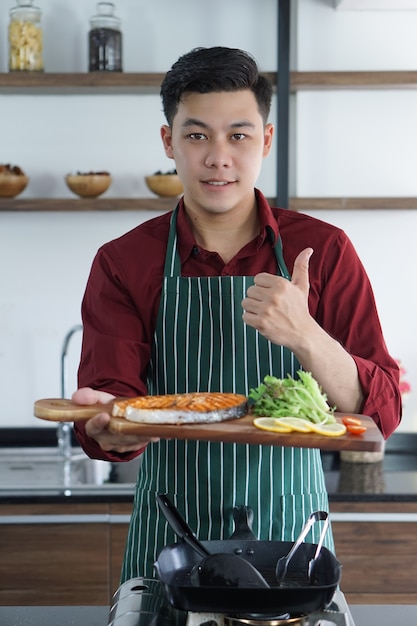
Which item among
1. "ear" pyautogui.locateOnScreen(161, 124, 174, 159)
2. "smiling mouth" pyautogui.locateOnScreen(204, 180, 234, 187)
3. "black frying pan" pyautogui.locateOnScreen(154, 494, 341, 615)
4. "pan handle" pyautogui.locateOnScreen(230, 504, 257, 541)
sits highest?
"ear" pyautogui.locateOnScreen(161, 124, 174, 159)

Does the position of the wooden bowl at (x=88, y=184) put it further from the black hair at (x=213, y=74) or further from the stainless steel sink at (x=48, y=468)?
the black hair at (x=213, y=74)

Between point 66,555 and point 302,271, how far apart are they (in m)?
1.55

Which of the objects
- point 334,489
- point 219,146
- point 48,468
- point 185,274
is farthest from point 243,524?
point 48,468

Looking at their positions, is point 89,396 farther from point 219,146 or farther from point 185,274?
point 219,146

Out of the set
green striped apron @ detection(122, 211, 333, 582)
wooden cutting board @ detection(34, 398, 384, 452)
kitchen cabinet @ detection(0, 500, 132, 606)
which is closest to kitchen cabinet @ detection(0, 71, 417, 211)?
kitchen cabinet @ detection(0, 500, 132, 606)

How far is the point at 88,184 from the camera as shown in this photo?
340 centimetres

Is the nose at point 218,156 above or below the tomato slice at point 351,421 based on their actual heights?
above

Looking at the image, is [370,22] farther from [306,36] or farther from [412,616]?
[412,616]

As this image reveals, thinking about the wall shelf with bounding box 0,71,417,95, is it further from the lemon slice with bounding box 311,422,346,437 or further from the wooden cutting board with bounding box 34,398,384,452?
the lemon slice with bounding box 311,422,346,437

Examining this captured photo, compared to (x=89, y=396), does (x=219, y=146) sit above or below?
above

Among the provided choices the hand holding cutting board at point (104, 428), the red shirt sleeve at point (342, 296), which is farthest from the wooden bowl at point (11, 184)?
the hand holding cutting board at point (104, 428)

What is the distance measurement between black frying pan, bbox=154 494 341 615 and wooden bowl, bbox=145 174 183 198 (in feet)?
6.14

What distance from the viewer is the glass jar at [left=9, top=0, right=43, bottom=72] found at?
3383 mm

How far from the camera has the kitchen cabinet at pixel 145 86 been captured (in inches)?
132
